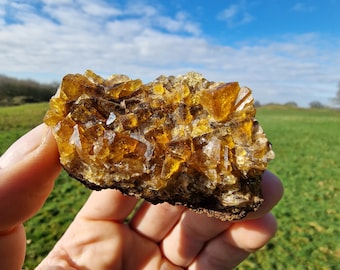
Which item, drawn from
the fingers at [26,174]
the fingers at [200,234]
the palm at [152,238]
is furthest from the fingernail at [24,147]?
the fingers at [200,234]

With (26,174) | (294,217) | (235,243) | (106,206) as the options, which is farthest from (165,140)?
(294,217)

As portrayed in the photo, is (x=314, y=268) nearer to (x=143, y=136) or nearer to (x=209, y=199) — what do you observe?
(x=209, y=199)

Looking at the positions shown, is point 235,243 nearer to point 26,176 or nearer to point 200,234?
point 200,234

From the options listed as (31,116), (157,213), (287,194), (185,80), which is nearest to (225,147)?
(185,80)

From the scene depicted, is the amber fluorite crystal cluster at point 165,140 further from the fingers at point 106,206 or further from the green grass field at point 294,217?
the green grass field at point 294,217

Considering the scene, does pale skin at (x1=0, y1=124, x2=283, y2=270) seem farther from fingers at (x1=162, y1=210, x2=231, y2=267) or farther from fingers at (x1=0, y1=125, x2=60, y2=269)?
fingers at (x1=0, y1=125, x2=60, y2=269)

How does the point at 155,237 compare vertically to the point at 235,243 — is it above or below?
below
